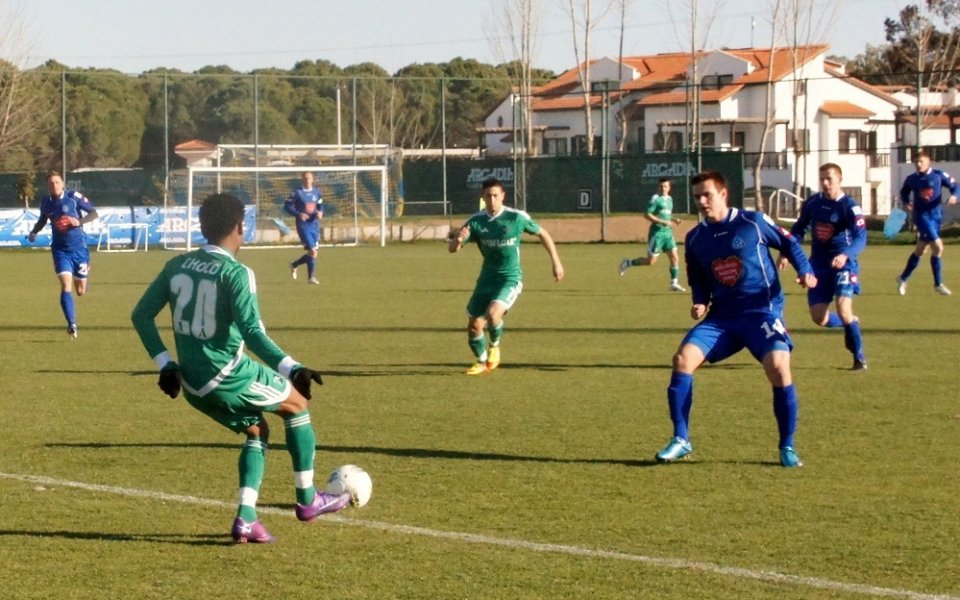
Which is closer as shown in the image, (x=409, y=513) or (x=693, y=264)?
(x=409, y=513)

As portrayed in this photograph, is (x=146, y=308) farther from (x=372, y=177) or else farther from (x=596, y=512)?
(x=372, y=177)

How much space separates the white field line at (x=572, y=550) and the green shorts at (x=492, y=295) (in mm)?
5463

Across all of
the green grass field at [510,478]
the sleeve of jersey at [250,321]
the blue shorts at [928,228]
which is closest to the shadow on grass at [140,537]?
the green grass field at [510,478]

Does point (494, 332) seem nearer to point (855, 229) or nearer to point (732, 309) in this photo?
point (855, 229)

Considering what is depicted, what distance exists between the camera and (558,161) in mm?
43781

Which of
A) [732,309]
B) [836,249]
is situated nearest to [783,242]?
[732,309]

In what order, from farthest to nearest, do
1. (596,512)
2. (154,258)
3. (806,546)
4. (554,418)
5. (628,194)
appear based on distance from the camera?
(628,194)
(154,258)
(554,418)
(596,512)
(806,546)

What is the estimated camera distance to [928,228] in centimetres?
2025

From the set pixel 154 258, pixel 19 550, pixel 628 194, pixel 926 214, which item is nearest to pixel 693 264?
pixel 19 550

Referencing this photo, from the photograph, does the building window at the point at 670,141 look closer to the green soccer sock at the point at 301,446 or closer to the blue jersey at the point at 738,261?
the blue jersey at the point at 738,261

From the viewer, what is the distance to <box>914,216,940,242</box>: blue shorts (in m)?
20.2

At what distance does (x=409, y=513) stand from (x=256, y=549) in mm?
968

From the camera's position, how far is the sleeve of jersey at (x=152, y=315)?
20.3 feet

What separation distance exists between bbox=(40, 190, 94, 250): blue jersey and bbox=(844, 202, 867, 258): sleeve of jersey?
868 centimetres
